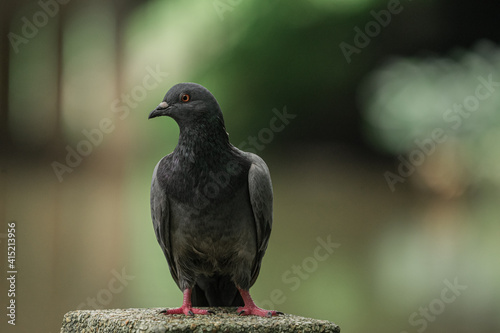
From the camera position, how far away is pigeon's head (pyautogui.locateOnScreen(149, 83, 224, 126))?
3051 millimetres

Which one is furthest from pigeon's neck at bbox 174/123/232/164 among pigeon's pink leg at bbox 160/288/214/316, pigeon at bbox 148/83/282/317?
pigeon's pink leg at bbox 160/288/214/316

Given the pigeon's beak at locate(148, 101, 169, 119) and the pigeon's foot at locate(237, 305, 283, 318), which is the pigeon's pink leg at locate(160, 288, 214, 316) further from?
the pigeon's beak at locate(148, 101, 169, 119)

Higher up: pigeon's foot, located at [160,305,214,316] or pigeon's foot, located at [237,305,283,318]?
pigeon's foot, located at [160,305,214,316]

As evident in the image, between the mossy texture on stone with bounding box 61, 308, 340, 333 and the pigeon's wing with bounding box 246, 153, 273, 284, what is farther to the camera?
the pigeon's wing with bounding box 246, 153, 273, 284

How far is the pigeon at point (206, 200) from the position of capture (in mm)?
3059

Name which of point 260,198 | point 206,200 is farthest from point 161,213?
point 260,198

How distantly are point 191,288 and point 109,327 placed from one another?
0.51m

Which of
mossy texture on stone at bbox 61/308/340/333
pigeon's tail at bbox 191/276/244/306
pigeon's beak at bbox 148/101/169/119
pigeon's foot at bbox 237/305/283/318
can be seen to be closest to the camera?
mossy texture on stone at bbox 61/308/340/333

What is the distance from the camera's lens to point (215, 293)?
3.50 metres

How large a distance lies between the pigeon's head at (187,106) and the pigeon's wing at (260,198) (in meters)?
0.40

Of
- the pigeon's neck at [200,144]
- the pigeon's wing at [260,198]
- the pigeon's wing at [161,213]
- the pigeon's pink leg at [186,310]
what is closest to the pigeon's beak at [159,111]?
the pigeon's neck at [200,144]

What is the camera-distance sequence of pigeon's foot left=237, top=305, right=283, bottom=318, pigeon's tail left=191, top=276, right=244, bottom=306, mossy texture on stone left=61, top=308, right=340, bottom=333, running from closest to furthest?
mossy texture on stone left=61, top=308, right=340, bottom=333, pigeon's foot left=237, top=305, right=283, bottom=318, pigeon's tail left=191, top=276, right=244, bottom=306

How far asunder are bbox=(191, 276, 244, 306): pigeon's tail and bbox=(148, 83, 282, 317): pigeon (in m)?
0.15

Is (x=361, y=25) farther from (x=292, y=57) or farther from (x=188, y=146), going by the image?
(x=188, y=146)
